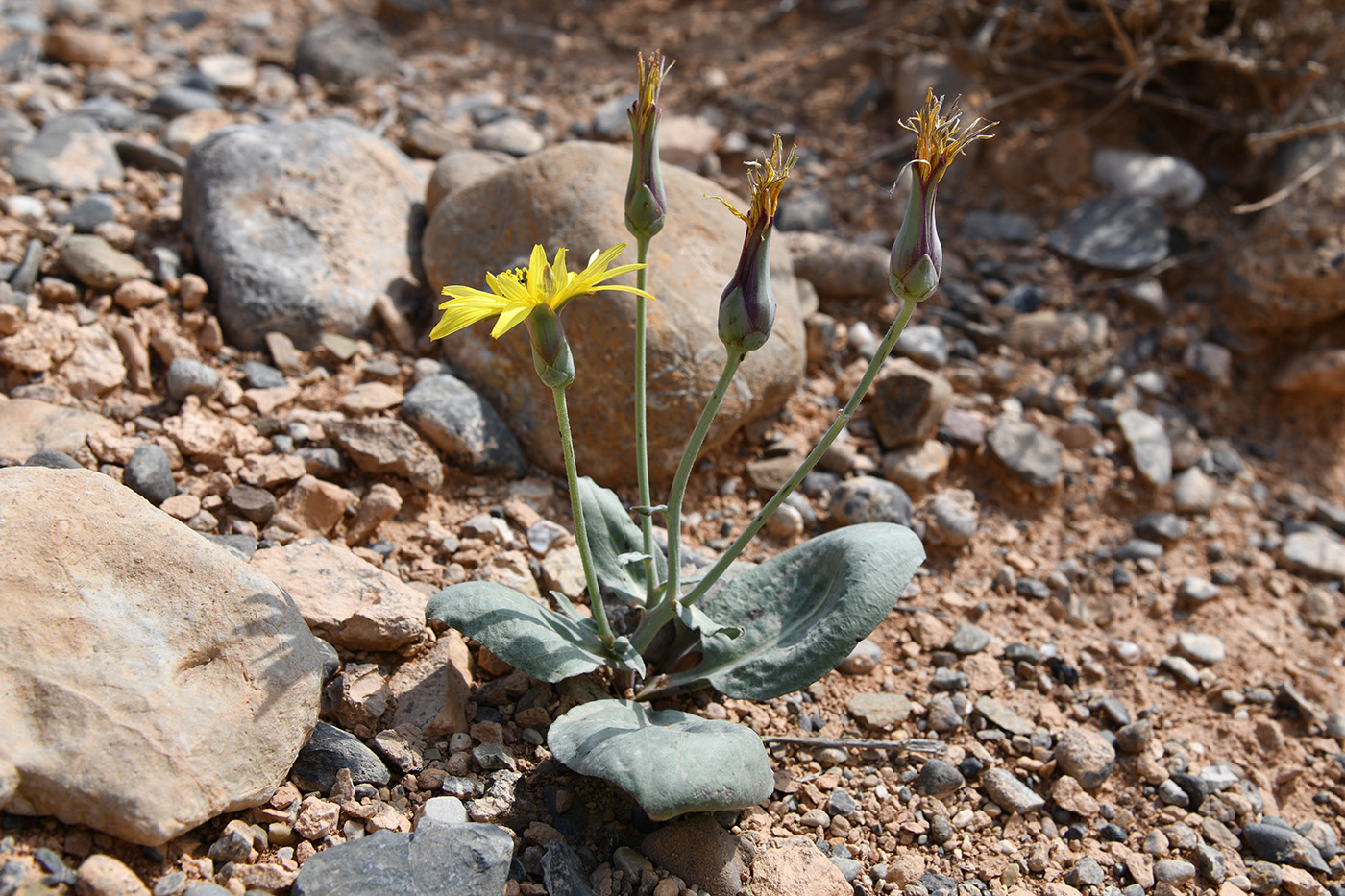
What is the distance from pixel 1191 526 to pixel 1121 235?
1712 mm

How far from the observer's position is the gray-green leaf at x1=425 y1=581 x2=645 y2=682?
2.60 metres

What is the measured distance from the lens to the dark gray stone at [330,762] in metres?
2.52

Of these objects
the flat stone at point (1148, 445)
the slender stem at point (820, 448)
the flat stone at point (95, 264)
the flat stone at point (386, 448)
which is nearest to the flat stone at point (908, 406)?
the flat stone at point (1148, 445)

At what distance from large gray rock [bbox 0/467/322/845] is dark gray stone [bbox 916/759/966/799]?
6.02 ft

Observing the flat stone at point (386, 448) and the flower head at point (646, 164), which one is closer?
the flower head at point (646, 164)

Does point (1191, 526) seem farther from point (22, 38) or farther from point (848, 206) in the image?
point (22, 38)

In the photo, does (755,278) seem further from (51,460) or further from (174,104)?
(174,104)

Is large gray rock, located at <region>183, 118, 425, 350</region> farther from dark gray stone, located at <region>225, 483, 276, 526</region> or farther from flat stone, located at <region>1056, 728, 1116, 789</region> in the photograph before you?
flat stone, located at <region>1056, 728, 1116, 789</region>

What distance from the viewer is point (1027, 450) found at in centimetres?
424

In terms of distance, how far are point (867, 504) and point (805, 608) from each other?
0.95 metres

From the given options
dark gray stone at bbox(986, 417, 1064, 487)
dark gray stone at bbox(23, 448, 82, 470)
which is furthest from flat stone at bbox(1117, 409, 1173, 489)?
dark gray stone at bbox(23, 448, 82, 470)

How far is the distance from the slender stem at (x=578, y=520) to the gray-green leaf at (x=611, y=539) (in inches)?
8.2

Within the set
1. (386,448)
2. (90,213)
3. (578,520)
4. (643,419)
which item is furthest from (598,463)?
(90,213)

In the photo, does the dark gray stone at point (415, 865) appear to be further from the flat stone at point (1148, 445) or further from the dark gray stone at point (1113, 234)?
the dark gray stone at point (1113, 234)
